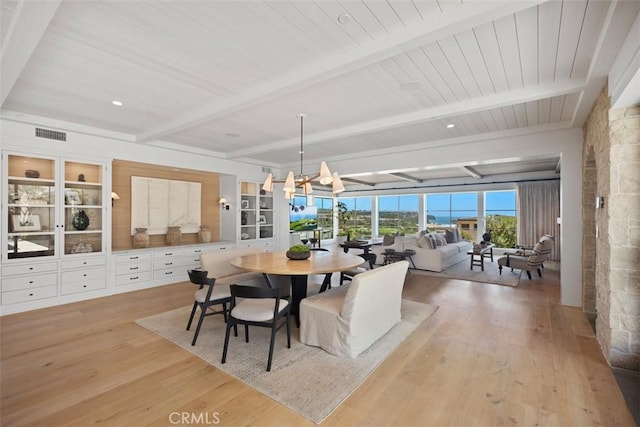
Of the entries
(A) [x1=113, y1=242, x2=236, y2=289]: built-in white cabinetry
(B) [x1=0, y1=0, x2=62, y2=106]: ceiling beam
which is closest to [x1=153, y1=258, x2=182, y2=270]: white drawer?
(A) [x1=113, y1=242, x2=236, y2=289]: built-in white cabinetry

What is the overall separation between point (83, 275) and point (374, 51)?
516cm

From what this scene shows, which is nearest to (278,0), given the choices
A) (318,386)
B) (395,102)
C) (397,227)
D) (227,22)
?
(227,22)

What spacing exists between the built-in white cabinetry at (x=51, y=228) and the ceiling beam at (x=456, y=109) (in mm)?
3323

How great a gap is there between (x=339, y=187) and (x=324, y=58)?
171 centimetres

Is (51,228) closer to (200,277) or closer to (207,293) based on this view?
(200,277)

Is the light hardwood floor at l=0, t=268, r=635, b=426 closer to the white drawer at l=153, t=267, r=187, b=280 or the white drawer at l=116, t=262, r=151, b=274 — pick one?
the white drawer at l=116, t=262, r=151, b=274

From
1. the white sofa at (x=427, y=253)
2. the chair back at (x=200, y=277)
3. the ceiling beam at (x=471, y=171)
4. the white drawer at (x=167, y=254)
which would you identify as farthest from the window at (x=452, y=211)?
the chair back at (x=200, y=277)

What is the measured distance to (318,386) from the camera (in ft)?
7.47

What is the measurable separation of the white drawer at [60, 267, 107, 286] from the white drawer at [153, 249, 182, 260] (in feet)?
2.75

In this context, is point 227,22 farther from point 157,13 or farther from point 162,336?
point 162,336

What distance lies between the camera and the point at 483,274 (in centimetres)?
633

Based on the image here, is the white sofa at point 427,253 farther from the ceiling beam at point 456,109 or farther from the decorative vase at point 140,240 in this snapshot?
the decorative vase at point 140,240

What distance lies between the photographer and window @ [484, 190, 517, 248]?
949cm

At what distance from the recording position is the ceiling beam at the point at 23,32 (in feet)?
5.86
